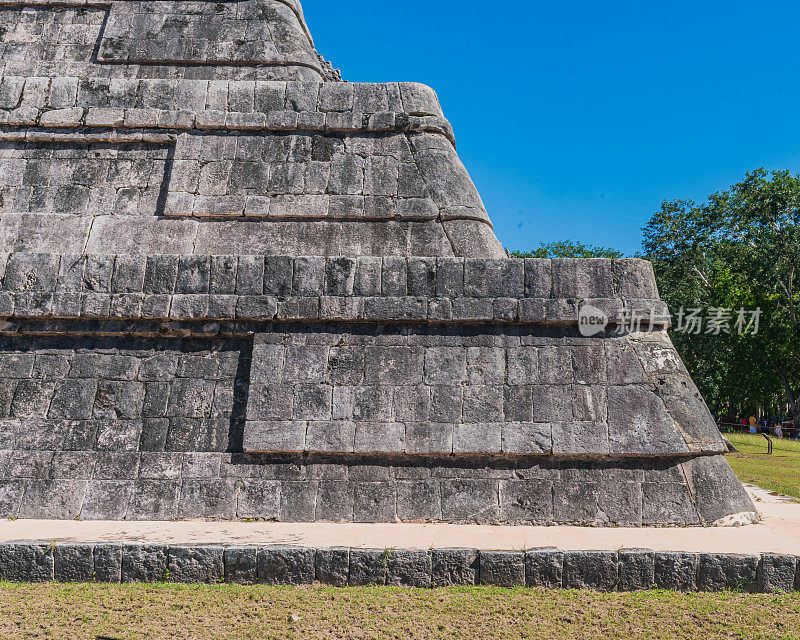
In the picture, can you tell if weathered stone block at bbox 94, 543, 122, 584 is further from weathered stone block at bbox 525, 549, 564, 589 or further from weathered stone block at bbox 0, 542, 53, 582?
weathered stone block at bbox 525, 549, 564, 589

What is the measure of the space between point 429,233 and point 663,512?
14.7ft

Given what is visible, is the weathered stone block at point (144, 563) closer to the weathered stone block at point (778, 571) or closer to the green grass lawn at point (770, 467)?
the weathered stone block at point (778, 571)

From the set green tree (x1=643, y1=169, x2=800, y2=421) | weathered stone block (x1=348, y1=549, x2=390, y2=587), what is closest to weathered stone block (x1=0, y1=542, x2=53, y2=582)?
weathered stone block (x1=348, y1=549, x2=390, y2=587)

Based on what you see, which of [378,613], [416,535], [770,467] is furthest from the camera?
[770,467]

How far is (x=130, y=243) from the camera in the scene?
28.4 ft

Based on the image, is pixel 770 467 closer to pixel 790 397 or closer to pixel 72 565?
pixel 72 565

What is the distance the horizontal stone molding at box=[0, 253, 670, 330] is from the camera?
7.34 meters

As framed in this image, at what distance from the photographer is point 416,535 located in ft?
19.5

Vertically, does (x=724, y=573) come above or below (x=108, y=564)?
above

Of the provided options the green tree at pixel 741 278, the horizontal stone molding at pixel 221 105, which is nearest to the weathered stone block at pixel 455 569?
the horizontal stone molding at pixel 221 105

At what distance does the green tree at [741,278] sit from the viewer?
27844 mm

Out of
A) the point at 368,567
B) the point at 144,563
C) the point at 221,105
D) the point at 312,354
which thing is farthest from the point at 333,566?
the point at 221,105

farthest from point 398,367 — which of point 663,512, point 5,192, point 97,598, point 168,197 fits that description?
point 5,192

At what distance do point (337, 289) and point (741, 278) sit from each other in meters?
29.0
